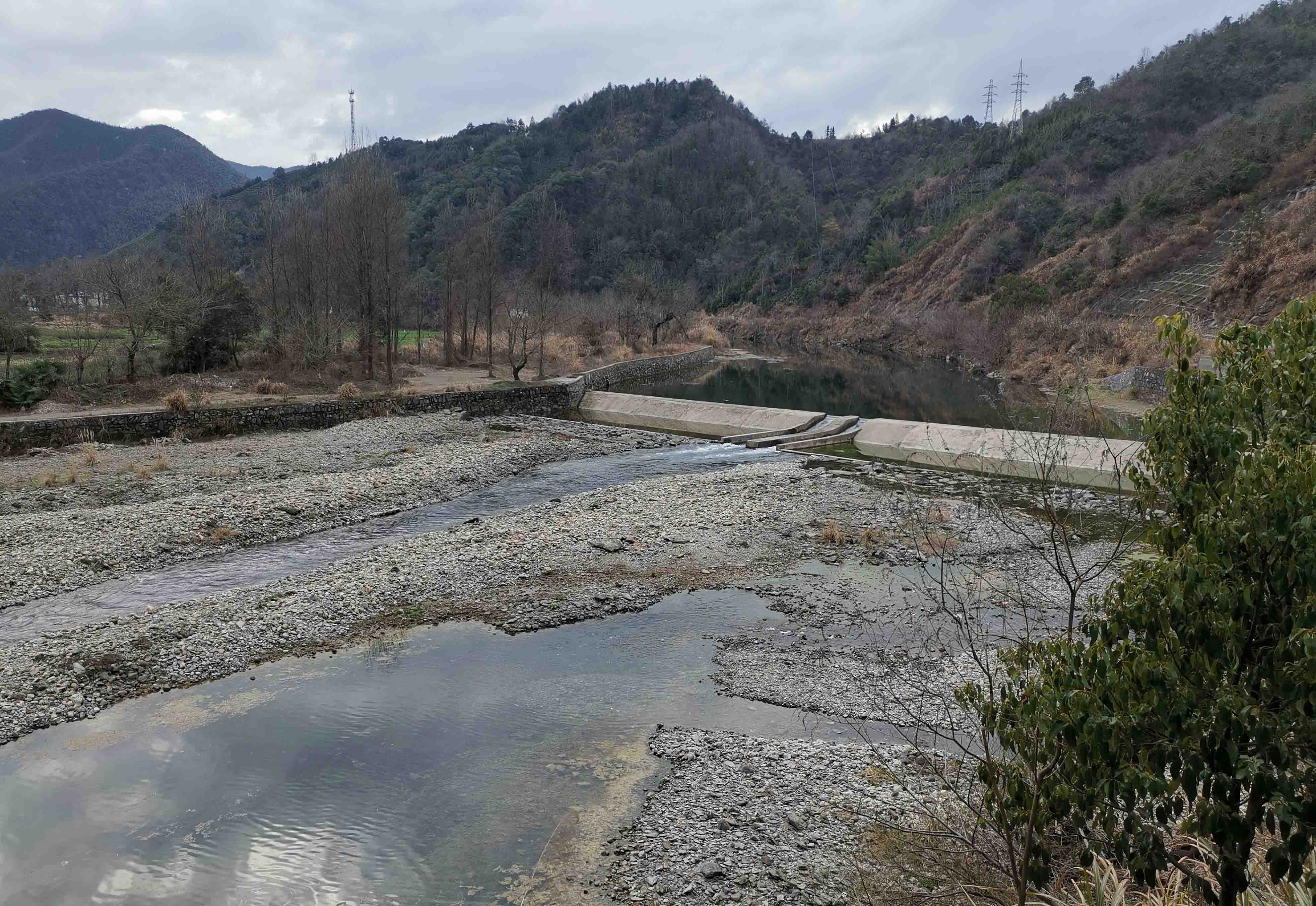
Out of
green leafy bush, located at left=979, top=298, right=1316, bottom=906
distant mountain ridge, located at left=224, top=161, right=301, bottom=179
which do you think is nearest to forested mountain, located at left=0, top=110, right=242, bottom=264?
distant mountain ridge, located at left=224, top=161, right=301, bottom=179

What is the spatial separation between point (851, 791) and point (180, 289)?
41.2m

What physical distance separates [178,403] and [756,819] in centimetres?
2857

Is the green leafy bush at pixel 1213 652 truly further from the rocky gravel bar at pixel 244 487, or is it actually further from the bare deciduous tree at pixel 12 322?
A: the bare deciduous tree at pixel 12 322

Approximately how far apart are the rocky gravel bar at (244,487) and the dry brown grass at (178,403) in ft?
7.06

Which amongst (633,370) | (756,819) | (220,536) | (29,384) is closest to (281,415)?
(29,384)

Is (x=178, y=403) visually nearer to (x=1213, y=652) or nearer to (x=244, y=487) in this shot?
(x=244, y=487)

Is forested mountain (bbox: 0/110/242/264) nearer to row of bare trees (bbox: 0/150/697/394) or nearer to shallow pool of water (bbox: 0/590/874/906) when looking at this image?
row of bare trees (bbox: 0/150/697/394)

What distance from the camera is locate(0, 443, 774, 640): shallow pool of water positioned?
14.1 metres

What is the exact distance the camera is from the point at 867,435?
100 ft

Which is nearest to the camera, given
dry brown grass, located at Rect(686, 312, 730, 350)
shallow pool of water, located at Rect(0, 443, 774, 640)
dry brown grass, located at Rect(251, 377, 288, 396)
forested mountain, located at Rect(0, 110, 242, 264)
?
shallow pool of water, located at Rect(0, 443, 774, 640)

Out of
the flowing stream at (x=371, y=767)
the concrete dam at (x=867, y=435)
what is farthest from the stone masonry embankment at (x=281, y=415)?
the flowing stream at (x=371, y=767)

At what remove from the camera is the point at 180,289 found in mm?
38938

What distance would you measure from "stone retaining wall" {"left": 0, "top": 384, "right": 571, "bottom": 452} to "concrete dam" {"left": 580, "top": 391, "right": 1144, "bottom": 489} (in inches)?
146

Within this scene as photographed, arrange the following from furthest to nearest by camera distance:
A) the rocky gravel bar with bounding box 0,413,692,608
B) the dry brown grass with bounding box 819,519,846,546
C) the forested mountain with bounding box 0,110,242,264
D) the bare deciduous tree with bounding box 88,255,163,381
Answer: the forested mountain with bounding box 0,110,242,264, the bare deciduous tree with bounding box 88,255,163,381, the dry brown grass with bounding box 819,519,846,546, the rocky gravel bar with bounding box 0,413,692,608
